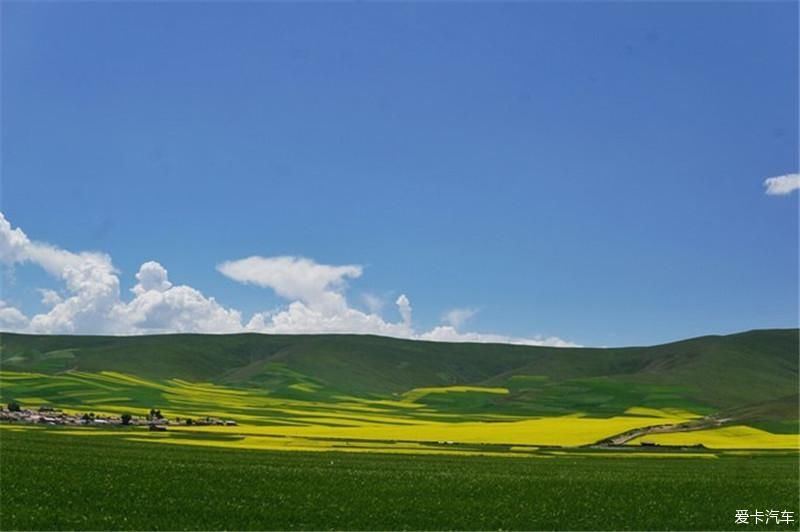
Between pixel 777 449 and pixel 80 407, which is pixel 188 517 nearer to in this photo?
pixel 777 449

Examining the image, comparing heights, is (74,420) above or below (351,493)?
below

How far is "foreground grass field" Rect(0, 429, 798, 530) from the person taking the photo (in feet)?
98.6

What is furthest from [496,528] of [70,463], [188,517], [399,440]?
[399,440]

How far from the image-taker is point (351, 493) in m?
36.4

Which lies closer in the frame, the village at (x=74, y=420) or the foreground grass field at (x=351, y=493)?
the foreground grass field at (x=351, y=493)

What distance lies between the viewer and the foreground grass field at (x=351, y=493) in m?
30.0

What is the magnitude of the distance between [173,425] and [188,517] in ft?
266

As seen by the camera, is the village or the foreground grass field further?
the village

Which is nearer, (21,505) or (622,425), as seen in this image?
(21,505)

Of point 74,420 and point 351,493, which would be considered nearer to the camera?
point 351,493

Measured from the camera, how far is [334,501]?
112 ft

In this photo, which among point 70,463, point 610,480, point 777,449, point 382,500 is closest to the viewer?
point 382,500

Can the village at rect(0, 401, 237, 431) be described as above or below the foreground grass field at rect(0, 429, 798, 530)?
below

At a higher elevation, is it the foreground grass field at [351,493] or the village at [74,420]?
the foreground grass field at [351,493]
